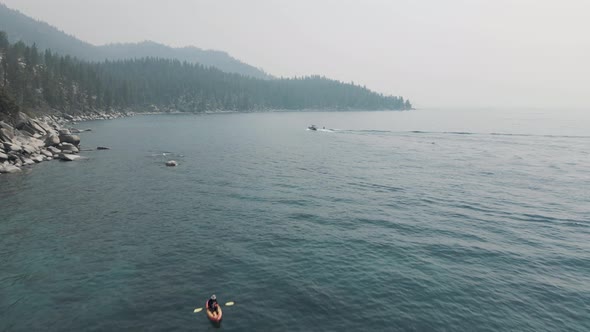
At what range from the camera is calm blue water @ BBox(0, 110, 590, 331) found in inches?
902

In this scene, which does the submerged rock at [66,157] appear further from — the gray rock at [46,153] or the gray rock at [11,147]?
the gray rock at [11,147]

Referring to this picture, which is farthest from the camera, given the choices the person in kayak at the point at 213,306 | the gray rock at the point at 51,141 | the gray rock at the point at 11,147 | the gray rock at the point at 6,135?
the gray rock at the point at 51,141

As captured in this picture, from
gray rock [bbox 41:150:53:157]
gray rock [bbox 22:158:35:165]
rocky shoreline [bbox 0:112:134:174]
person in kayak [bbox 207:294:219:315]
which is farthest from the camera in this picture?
gray rock [bbox 41:150:53:157]

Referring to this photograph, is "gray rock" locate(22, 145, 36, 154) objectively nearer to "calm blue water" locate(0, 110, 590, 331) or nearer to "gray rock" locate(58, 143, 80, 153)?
"calm blue water" locate(0, 110, 590, 331)

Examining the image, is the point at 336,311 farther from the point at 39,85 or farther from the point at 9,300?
the point at 39,85

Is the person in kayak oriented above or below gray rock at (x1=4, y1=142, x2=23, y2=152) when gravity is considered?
below

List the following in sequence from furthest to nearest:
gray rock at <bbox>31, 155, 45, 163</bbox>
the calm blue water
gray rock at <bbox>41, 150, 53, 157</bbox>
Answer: gray rock at <bbox>41, 150, 53, 157</bbox> → gray rock at <bbox>31, 155, 45, 163</bbox> → the calm blue water

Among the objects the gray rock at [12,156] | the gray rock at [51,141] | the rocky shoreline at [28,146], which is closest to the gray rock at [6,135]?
the rocky shoreline at [28,146]

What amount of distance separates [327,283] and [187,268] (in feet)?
40.4

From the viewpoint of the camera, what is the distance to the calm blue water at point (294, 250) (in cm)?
2291

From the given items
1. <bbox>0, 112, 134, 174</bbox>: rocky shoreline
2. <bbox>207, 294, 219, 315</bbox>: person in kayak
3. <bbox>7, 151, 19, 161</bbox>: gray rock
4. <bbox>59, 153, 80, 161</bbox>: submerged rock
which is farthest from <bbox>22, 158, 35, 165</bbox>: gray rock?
<bbox>207, 294, 219, 315</bbox>: person in kayak

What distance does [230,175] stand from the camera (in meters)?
66.1

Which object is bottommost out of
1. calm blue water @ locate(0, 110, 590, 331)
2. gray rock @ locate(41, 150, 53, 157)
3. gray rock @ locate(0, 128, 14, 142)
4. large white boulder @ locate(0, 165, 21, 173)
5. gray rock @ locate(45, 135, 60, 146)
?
calm blue water @ locate(0, 110, 590, 331)

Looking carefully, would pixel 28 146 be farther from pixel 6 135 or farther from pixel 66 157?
pixel 66 157
